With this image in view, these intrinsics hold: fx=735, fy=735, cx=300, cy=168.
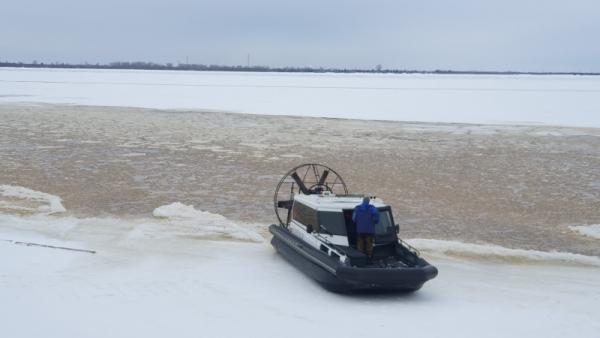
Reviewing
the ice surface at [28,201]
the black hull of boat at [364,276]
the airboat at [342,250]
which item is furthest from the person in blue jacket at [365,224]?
the ice surface at [28,201]

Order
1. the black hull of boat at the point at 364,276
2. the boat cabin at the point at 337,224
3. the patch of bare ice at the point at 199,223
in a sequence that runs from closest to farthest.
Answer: the black hull of boat at the point at 364,276 → the boat cabin at the point at 337,224 → the patch of bare ice at the point at 199,223

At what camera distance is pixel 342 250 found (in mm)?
11000

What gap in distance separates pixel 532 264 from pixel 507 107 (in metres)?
36.2

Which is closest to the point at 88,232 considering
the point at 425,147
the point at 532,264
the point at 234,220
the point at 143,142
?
the point at 234,220

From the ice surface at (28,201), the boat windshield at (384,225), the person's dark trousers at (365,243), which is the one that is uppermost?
the boat windshield at (384,225)

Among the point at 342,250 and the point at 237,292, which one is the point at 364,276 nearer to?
the point at 342,250

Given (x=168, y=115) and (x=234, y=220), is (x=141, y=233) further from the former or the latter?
(x=168, y=115)

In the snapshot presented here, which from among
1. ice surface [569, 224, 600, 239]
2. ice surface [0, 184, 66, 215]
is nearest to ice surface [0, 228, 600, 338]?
ice surface [569, 224, 600, 239]

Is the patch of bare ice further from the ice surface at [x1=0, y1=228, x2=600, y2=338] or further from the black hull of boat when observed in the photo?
the black hull of boat

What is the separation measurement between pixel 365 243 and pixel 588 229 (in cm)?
657

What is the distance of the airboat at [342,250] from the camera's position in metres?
10.4

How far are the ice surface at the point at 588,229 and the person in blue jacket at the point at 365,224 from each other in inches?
242

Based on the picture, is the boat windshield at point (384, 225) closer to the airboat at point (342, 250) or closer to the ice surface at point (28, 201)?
the airboat at point (342, 250)

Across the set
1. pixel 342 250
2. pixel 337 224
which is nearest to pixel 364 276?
pixel 342 250
